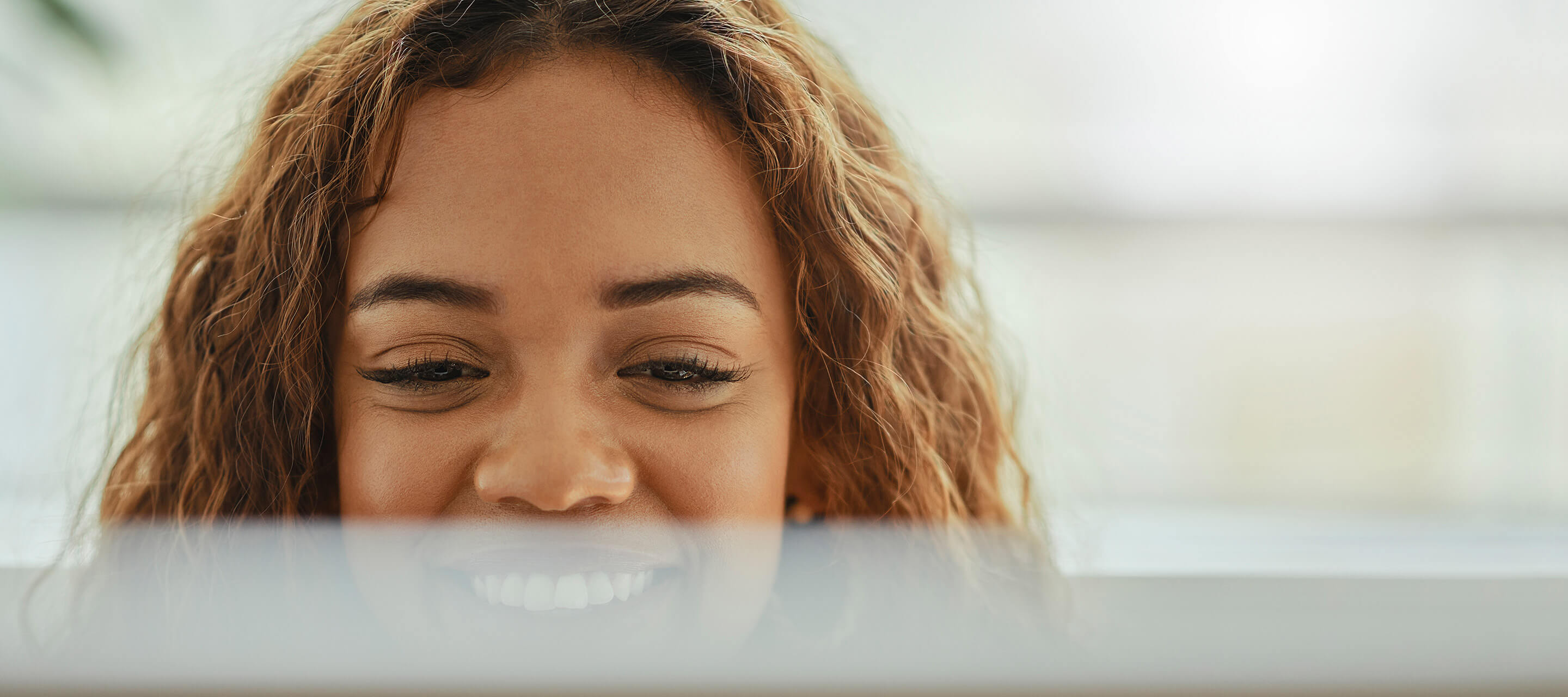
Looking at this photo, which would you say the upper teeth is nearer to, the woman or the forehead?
the woman

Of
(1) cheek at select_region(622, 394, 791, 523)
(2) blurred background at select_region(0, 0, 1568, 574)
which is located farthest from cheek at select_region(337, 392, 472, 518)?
(2) blurred background at select_region(0, 0, 1568, 574)

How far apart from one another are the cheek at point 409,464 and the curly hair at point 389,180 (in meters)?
0.06

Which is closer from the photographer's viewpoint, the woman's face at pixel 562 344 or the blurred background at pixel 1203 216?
the woman's face at pixel 562 344

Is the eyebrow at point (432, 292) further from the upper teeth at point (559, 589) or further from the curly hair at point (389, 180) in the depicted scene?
the upper teeth at point (559, 589)

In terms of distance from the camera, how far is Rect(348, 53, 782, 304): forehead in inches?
21.6

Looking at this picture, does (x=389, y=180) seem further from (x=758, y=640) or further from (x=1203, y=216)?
(x=1203, y=216)

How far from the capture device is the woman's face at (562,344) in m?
0.55

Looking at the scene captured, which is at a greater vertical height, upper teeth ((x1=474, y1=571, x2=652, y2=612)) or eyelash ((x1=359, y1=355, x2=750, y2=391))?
eyelash ((x1=359, y1=355, x2=750, y2=391))

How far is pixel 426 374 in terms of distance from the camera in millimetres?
581

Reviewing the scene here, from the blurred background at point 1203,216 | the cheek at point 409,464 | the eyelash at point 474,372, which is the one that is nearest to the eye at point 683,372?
the eyelash at point 474,372

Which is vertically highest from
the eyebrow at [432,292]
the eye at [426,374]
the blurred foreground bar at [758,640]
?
the eyebrow at [432,292]

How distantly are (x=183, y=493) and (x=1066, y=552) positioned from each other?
62 cm

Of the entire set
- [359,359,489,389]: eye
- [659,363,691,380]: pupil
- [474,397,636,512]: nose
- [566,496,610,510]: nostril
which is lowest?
[566,496,610,510]: nostril

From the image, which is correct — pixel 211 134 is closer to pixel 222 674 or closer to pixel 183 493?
pixel 183 493
